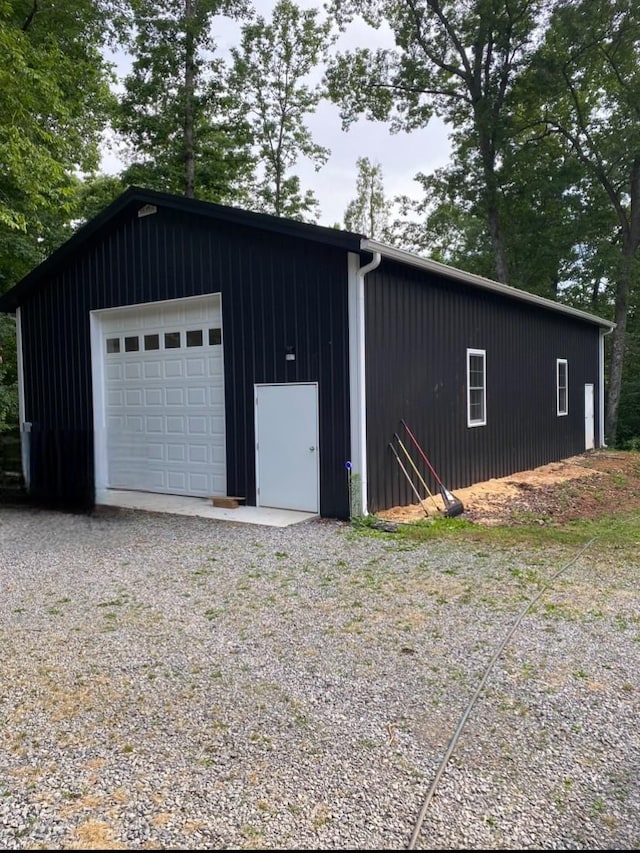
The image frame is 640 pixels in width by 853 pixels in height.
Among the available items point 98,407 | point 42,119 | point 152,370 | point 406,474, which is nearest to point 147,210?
point 152,370

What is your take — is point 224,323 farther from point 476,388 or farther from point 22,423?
point 22,423

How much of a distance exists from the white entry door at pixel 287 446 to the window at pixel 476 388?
329 centimetres

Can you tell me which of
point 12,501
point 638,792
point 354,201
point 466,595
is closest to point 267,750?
point 638,792

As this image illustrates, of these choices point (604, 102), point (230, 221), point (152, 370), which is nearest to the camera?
point (230, 221)

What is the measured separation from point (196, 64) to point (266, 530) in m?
16.5

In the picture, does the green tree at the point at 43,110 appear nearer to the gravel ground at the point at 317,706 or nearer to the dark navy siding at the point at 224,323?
the dark navy siding at the point at 224,323

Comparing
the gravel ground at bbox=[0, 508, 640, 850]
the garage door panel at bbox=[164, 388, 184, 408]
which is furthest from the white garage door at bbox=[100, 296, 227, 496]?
the gravel ground at bbox=[0, 508, 640, 850]

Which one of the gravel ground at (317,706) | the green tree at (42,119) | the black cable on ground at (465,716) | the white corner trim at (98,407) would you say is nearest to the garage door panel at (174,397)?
the white corner trim at (98,407)

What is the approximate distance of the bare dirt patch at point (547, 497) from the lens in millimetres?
7578

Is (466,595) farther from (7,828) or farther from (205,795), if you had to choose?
(7,828)

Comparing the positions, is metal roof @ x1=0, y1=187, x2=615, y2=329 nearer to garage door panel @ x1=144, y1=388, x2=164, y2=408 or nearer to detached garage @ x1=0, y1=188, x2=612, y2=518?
detached garage @ x1=0, y1=188, x2=612, y2=518

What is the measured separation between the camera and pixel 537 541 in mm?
6254

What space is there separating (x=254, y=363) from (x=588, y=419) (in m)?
10.8

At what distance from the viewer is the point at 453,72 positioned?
763 inches
